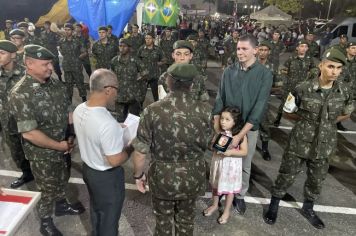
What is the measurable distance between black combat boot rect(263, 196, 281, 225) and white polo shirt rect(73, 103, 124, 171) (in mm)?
2242

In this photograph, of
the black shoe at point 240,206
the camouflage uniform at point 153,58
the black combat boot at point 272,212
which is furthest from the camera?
the camouflage uniform at point 153,58

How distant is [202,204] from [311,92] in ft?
6.61

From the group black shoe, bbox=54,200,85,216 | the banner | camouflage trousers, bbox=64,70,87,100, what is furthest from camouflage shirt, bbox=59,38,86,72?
black shoe, bbox=54,200,85,216

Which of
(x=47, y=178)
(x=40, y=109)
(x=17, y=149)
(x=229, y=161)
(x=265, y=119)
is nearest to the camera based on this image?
(x=40, y=109)

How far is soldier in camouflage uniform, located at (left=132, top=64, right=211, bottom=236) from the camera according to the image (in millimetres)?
2496

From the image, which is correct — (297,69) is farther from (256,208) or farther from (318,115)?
(256,208)

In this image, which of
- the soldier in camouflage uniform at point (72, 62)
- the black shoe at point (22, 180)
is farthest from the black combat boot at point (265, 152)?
the soldier in camouflage uniform at point (72, 62)

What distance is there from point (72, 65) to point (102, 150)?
6486 millimetres

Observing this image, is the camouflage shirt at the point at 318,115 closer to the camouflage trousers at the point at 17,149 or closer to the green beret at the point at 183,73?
the green beret at the point at 183,73

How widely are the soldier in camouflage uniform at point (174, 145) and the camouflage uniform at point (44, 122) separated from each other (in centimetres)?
111

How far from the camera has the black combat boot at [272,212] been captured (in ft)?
12.8

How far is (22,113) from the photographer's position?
2984 mm

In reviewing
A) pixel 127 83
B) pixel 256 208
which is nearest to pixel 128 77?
pixel 127 83

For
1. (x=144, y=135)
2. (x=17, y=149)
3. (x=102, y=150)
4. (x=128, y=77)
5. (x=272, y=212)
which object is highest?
(x=144, y=135)
